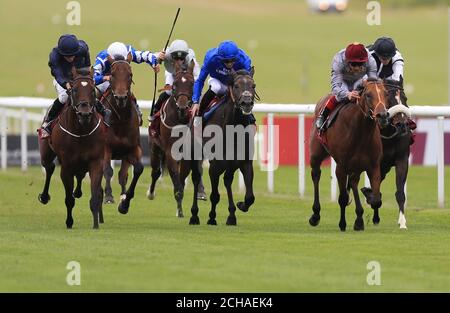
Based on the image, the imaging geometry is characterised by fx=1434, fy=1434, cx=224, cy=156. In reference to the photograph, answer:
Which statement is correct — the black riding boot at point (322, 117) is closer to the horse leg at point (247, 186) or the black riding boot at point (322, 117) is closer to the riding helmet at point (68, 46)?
the horse leg at point (247, 186)

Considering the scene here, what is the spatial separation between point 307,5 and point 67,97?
6299 cm

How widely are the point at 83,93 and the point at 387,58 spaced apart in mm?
3473

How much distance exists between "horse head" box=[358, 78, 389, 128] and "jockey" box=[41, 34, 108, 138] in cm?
295

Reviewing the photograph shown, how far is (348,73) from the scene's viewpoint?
15156mm

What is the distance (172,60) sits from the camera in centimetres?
1706

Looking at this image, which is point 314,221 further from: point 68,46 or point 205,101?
point 68,46

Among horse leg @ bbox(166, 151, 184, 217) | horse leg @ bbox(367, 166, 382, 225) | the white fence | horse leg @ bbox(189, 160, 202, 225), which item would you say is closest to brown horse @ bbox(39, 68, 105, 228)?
horse leg @ bbox(189, 160, 202, 225)

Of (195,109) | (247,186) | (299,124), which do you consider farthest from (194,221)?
(299,124)

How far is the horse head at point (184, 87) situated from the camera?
16.3 m

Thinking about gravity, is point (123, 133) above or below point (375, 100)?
below

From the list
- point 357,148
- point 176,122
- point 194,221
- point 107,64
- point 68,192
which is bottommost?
point 194,221

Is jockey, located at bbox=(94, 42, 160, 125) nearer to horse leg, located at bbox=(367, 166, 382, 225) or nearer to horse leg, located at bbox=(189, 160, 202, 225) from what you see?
horse leg, located at bbox=(189, 160, 202, 225)

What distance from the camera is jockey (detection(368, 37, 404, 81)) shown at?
51.0 ft

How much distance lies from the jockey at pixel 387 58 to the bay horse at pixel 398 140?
0.17 meters
